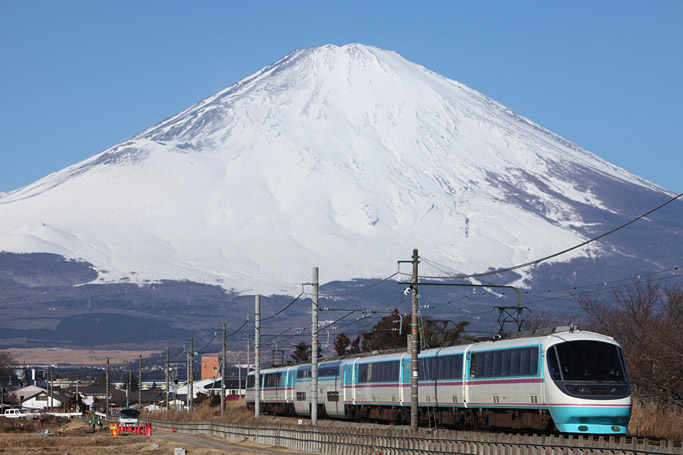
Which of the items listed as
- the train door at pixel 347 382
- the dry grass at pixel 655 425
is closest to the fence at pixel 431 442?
the dry grass at pixel 655 425

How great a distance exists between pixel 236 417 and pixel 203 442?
1818 centimetres

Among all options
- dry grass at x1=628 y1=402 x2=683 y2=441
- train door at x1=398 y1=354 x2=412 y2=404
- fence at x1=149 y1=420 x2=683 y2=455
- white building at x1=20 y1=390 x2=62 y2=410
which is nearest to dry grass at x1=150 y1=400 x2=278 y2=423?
fence at x1=149 y1=420 x2=683 y2=455

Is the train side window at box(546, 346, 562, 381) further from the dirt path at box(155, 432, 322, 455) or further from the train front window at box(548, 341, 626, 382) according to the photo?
the dirt path at box(155, 432, 322, 455)

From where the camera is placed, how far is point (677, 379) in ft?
151

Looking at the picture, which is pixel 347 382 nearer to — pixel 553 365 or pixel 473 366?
pixel 473 366

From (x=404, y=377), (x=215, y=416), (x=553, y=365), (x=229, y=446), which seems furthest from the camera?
(x=215, y=416)

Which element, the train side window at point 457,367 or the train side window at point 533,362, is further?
the train side window at point 457,367

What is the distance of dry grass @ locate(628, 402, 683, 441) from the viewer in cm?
3425

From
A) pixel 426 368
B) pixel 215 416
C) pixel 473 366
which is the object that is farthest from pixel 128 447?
pixel 215 416

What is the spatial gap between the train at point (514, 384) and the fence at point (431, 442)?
0.94 m

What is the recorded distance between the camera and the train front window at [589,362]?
33.7 metres

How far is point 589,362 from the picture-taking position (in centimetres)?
3391

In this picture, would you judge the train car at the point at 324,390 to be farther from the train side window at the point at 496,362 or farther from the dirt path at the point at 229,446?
the train side window at the point at 496,362

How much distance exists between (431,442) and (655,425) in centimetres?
845
